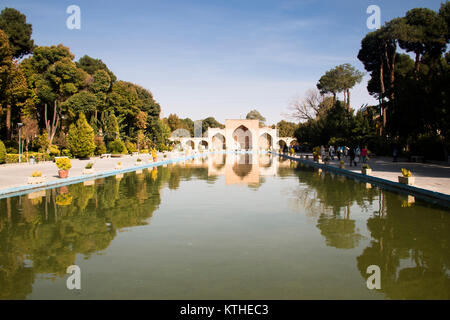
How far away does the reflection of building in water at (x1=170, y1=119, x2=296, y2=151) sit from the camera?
69.4 meters

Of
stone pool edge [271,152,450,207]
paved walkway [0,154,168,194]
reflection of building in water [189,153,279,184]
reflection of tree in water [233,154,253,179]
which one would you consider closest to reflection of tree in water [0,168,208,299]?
paved walkway [0,154,168,194]

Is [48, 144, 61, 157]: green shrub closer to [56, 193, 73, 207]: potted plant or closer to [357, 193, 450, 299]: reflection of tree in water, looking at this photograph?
[56, 193, 73, 207]: potted plant

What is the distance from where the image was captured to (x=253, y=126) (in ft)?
231

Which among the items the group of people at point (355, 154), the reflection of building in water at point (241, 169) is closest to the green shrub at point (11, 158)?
the reflection of building in water at point (241, 169)

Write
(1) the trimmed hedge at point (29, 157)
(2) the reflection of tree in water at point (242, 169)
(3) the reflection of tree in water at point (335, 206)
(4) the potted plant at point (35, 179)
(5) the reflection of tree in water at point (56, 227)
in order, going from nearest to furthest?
(5) the reflection of tree in water at point (56, 227), (3) the reflection of tree in water at point (335, 206), (4) the potted plant at point (35, 179), (2) the reflection of tree in water at point (242, 169), (1) the trimmed hedge at point (29, 157)

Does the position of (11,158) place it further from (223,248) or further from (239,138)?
(239,138)

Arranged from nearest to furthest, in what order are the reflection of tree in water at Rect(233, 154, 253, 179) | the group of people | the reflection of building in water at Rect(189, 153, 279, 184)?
the reflection of building in water at Rect(189, 153, 279, 184) < the reflection of tree in water at Rect(233, 154, 253, 179) < the group of people

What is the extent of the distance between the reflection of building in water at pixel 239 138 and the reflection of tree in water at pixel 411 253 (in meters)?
60.2

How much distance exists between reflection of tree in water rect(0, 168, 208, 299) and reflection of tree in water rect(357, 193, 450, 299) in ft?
11.7

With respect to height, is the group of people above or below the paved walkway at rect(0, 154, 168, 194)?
above

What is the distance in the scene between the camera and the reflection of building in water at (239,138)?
69.4 meters

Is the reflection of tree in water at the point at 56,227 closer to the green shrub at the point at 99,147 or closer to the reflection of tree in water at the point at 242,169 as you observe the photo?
the reflection of tree in water at the point at 242,169

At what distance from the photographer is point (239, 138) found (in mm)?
74625
